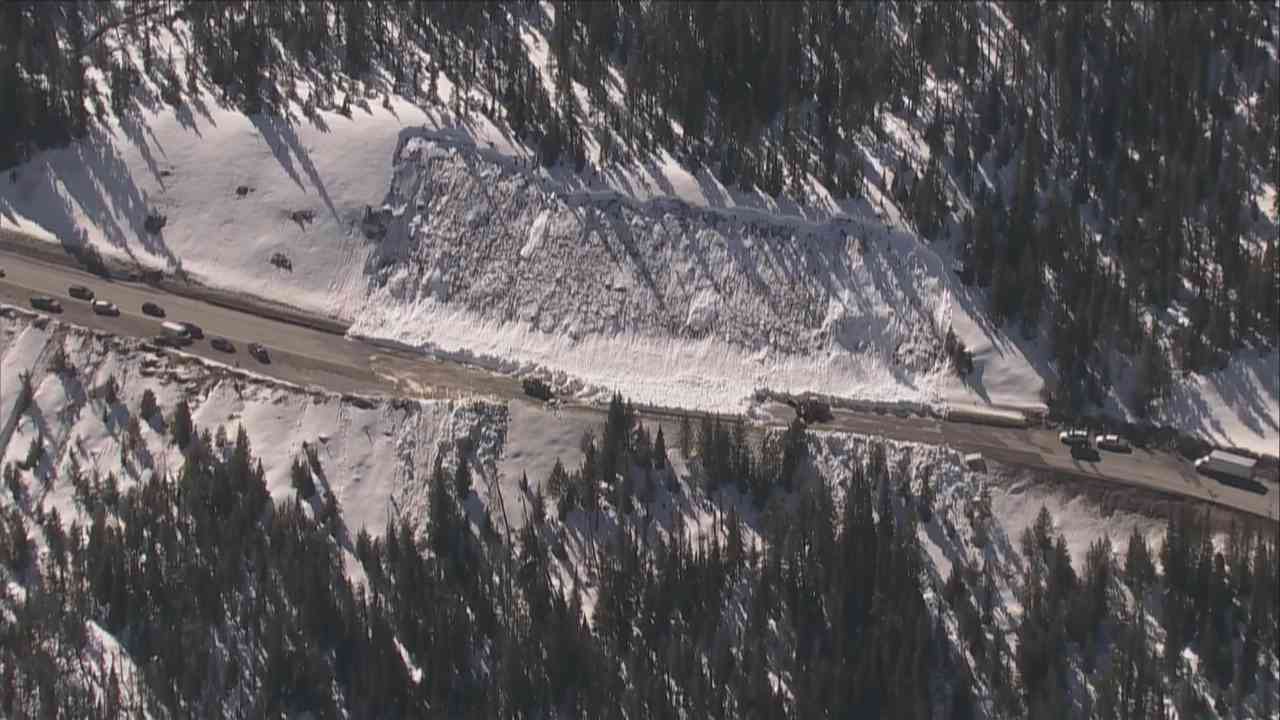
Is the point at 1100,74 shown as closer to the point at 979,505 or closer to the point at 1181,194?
the point at 1181,194

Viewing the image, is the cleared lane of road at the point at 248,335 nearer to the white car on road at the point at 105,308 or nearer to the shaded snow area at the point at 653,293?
the white car on road at the point at 105,308

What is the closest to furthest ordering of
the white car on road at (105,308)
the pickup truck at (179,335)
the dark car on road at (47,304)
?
1. the pickup truck at (179,335)
2. the white car on road at (105,308)
3. the dark car on road at (47,304)

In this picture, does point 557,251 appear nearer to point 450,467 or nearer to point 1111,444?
point 450,467

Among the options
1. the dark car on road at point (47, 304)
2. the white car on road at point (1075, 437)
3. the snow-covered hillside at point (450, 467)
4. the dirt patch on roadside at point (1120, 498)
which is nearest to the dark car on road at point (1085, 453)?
A: the white car on road at point (1075, 437)

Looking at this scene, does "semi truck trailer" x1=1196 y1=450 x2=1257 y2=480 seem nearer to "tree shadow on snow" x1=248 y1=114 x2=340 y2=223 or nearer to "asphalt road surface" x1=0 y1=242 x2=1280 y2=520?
"asphalt road surface" x1=0 y1=242 x2=1280 y2=520

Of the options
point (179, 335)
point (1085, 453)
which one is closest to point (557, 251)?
point (179, 335)

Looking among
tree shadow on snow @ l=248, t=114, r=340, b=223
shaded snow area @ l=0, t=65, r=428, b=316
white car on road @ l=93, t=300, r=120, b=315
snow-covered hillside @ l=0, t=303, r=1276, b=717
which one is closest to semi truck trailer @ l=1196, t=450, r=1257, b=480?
snow-covered hillside @ l=0, t=303, r=1276, b=717
